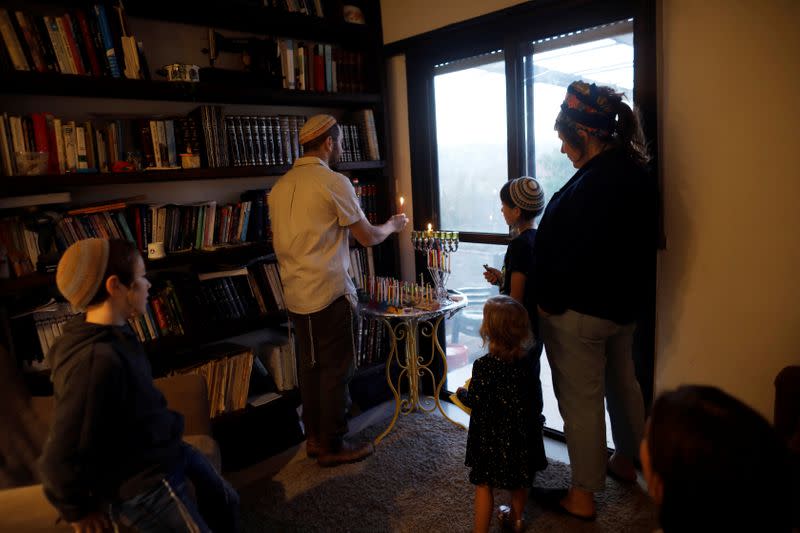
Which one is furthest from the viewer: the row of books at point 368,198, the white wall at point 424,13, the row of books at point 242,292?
the row of books at point 368,198

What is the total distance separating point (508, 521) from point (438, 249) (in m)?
1.31

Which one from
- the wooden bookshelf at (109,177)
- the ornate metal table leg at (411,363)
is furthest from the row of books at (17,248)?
the ornate metal table leg at (411,363)

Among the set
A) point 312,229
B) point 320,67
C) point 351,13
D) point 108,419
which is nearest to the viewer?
point 108,419

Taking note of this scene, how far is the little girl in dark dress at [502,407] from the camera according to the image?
5.99 feet

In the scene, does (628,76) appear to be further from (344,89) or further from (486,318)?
(344,89)

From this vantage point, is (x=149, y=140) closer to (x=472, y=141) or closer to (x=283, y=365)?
(x=283, y=365)

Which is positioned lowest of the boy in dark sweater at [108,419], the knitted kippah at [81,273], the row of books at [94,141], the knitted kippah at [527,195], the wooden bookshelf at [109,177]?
the boy in dark sweater at [108,419]

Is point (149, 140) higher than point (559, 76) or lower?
lower

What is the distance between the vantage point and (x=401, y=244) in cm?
342

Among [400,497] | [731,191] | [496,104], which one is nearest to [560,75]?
[496,104]

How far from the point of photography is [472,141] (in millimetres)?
2980

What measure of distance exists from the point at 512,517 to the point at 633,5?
83.8 inches

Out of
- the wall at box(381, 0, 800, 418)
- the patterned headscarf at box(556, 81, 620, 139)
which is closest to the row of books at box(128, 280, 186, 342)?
the patterned headscarf at box(556, 81, 620, 139)

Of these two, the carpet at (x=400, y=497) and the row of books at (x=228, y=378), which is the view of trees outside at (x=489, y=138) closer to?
the carpet at (x=400, y=497)
